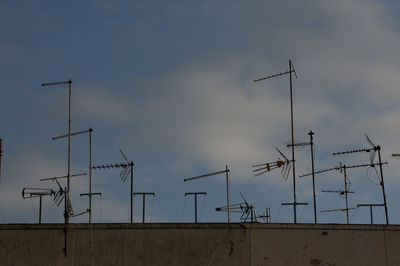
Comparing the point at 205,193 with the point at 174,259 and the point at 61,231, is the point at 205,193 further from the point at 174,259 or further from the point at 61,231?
the point at 61,231

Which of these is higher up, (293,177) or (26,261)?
(293,177)

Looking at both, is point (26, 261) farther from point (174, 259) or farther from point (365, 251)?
point (365, 251)

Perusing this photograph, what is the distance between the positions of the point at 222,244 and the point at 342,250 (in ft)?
20.8

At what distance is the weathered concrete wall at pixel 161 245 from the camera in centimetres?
3362

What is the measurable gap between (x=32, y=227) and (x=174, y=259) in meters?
7.37

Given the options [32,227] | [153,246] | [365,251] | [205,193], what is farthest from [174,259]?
[365,251]

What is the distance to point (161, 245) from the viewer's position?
1330 inches

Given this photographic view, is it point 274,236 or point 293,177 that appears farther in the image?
point 293,177

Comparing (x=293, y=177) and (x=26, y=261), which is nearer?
(x=26, y=261)

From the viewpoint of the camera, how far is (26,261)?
33.6 m

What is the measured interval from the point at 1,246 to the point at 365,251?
18673 millimetres

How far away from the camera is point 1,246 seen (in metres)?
33.8

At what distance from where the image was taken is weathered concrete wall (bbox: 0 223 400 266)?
33625 mm

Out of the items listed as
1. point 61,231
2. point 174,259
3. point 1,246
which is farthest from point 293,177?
point 1,246
